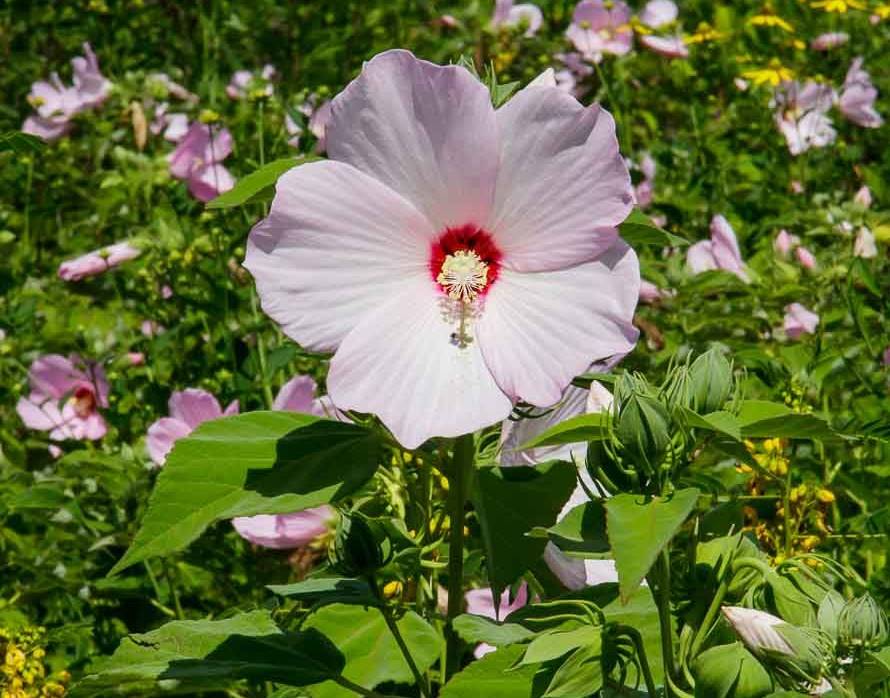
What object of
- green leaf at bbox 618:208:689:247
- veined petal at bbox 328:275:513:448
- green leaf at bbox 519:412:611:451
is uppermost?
green leaf at bbox 618:208:689:247

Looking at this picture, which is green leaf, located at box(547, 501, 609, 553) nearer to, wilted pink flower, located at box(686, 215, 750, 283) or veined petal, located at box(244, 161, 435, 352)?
veined petal, located at box(244, 161, 435, 352)

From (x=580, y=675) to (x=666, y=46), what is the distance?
102 inches

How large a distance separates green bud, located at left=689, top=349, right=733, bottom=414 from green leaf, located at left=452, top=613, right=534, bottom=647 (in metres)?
0.18

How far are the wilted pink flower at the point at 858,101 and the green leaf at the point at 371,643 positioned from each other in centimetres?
230

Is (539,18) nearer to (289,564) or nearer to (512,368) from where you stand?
(289,564)

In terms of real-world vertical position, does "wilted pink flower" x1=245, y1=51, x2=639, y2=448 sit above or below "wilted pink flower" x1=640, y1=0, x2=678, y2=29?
above

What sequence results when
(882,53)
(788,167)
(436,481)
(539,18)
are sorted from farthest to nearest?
(882,53) < (539,18) < (788,167) < (436,481)

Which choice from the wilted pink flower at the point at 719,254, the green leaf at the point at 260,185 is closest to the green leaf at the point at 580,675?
the green leaf at the point at 260,185

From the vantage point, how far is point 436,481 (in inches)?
64.6

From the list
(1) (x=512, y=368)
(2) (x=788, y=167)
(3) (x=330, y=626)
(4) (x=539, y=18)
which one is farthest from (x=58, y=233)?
(1) (x=512, y=368)

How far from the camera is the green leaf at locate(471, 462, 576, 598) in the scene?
40.4 inches

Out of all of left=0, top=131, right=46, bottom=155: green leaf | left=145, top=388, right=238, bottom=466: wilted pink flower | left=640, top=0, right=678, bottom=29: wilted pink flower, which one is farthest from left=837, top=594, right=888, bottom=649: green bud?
left=640, top=0, right=678, bottom=29: wilted pink flower

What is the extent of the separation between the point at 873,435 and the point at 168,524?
23.4 inches

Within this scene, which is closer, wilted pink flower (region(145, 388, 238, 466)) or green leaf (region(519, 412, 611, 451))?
green leaf (region(519, 412, 611, 451))
